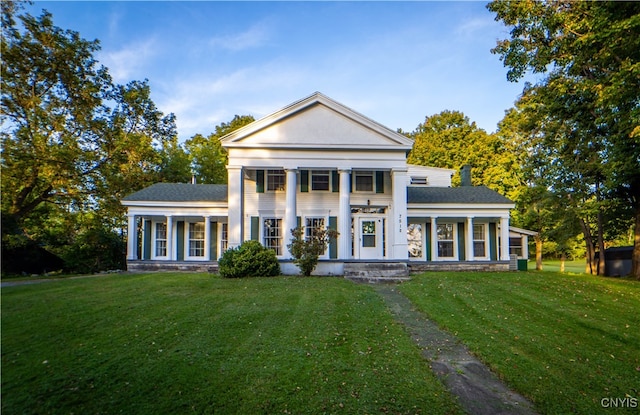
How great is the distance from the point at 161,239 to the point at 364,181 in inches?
429

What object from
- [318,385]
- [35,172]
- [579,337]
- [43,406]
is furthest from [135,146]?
[579,337]

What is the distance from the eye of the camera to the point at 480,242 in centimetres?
1709

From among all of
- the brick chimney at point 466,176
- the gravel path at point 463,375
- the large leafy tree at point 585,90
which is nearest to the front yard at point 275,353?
the gravel path at point 463,375

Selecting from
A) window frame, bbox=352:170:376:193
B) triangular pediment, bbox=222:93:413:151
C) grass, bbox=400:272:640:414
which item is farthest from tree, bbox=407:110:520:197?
grass, bbox=400:272:640:414

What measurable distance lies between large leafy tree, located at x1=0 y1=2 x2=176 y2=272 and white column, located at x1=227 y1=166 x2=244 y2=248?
1019 cm

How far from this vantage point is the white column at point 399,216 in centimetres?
1435

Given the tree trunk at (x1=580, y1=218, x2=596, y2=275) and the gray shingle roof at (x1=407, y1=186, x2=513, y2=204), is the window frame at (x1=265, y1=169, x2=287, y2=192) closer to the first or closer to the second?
the gray shingle roof at (x1=407, y1=186, x2=513, y2=204)

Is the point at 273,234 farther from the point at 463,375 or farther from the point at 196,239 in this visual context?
the point at 463,375

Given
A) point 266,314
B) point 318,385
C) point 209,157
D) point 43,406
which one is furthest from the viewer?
point 209,157

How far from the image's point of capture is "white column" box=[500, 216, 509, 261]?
1648cm

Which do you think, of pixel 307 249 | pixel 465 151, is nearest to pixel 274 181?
pixel 307 249

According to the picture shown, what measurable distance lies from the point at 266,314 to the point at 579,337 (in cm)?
604

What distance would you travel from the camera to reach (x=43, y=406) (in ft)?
9.20

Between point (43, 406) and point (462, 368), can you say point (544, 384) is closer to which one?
point (462, 368)
